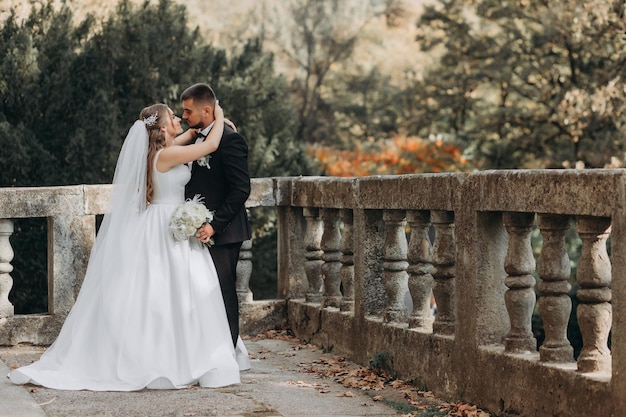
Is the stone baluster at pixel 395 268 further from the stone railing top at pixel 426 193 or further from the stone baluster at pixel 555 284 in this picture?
the stone baluster at pixel 555 284

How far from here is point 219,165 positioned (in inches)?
274

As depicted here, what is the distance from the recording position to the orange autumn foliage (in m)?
24.6

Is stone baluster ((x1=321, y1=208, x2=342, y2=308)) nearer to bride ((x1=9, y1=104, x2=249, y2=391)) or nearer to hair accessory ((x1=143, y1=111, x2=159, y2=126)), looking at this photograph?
bride ((x1=9, y1=104, x2=249, y2=391))

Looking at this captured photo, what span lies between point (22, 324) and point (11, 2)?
9159 mm

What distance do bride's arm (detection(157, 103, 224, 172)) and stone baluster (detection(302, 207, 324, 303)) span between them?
5.99 ft

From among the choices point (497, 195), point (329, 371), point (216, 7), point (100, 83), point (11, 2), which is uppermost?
point (216, 7)

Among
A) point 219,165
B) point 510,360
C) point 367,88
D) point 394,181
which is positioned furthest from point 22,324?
point 367,88

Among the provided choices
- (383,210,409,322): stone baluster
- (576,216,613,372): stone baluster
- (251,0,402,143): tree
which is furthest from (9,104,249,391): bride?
(251,0,402,143): tree

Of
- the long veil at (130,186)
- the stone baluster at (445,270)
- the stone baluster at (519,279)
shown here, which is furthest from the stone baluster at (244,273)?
the stone baluster at (519,279)

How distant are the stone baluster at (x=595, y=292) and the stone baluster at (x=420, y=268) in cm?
185

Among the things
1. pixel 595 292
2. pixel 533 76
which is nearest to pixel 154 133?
pixel 595 292

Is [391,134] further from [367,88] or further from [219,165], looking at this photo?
[219,165]

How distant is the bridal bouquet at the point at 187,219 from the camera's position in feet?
22.0

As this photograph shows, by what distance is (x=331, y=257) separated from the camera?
806cm
